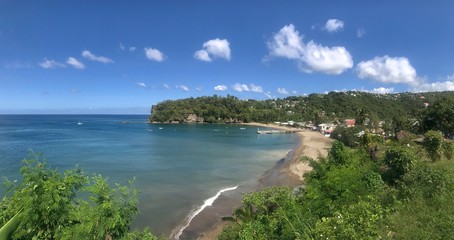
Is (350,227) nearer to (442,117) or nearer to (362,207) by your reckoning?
(362,207)

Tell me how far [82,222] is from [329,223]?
5.17 meters

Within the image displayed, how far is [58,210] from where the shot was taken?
5988 millimetres

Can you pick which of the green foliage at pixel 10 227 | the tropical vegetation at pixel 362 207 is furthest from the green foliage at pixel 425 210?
the green foliage at pixel 10 227

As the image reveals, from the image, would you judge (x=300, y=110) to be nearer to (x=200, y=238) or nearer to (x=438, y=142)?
(x=438, y=142)

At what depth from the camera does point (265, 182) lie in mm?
36531

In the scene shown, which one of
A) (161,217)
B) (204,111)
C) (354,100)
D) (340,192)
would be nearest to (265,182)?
(161,217)

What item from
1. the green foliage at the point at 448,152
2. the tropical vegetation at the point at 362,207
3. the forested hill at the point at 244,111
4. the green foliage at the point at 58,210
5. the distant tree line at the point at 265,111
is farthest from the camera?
the forested hill at the point at 244,111

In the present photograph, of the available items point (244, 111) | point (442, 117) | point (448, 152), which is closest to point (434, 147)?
point (448, 152)

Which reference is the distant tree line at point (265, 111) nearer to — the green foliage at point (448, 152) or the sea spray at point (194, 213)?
the green foliage at point (448, 152)

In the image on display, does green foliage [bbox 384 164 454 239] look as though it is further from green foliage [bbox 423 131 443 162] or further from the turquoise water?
green foliage [bbox 423 131 443 162]

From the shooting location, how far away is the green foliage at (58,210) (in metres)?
5.66

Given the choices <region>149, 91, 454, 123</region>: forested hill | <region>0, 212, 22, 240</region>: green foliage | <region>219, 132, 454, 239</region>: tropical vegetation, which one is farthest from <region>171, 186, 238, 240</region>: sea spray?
<region>149, 91, 454, 123</region>: forested hill

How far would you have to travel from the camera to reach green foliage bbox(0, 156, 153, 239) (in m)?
5.66

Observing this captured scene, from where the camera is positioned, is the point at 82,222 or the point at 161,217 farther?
the point at 161,217
